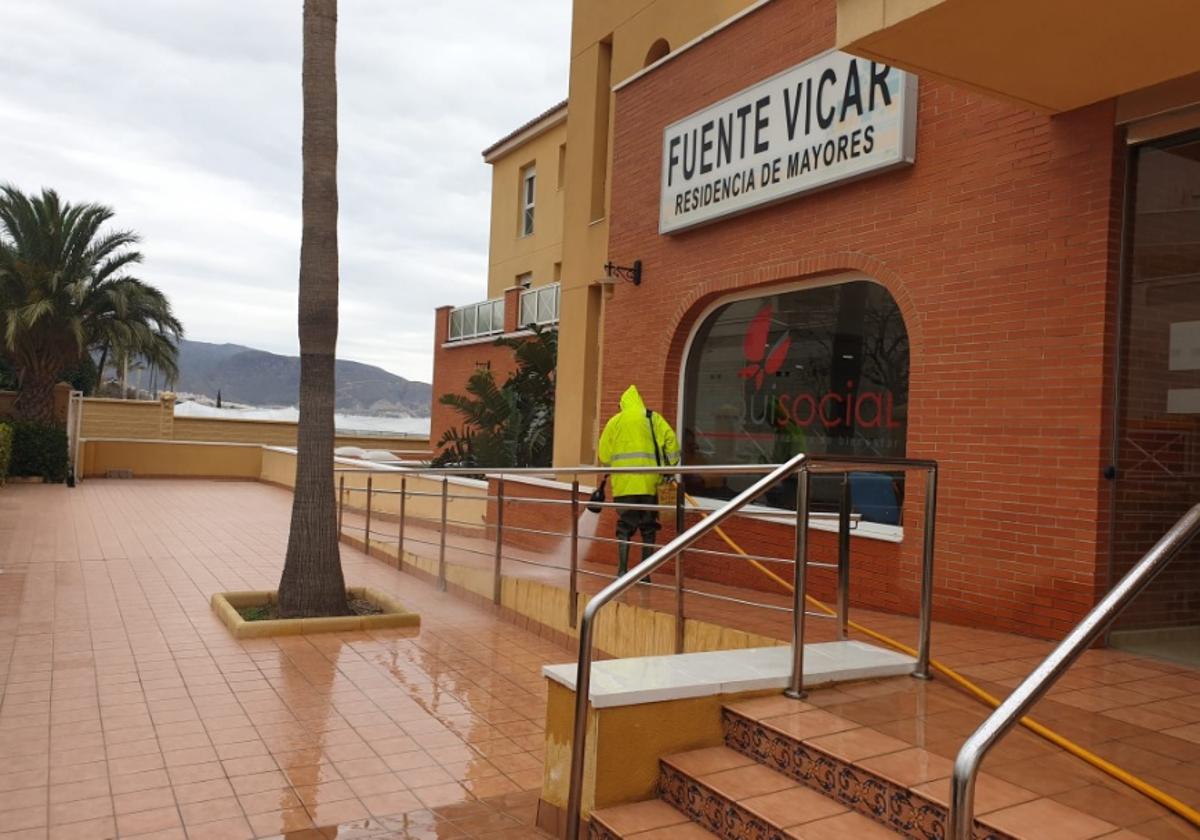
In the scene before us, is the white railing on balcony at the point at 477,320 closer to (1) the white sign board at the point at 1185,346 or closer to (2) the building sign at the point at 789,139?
(2) the building sign at the point at 789,139

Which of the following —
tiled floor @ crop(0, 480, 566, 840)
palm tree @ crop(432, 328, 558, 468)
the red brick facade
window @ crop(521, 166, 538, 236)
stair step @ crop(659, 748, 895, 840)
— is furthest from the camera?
window @ crop(521, 166, 538, 236)

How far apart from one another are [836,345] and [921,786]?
5.44m

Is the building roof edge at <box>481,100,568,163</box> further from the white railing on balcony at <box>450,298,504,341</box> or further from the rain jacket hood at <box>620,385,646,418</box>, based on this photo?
the rain jacket hood at <box>620,385,646,418</box>

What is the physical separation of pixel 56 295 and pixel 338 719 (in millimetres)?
21103

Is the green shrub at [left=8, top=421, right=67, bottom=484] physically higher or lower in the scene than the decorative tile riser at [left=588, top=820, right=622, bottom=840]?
higher

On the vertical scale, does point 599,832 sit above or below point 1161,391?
below

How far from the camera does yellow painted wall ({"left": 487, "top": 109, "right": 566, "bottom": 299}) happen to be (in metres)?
24.0

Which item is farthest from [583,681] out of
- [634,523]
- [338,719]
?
[634,523]

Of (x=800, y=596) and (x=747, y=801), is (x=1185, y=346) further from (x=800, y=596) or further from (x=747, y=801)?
(x=747, y=801)

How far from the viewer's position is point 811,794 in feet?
12.2

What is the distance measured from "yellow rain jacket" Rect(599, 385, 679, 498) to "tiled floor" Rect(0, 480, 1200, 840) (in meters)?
0.97

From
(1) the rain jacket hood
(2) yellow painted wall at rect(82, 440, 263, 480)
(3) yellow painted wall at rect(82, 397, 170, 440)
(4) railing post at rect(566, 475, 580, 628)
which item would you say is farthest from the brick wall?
(3) yellow painted wall at rect(82, 397, 170, 440)

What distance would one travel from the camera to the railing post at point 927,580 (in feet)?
15.7

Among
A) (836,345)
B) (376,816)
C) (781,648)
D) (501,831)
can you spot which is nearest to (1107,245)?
(836,345)
